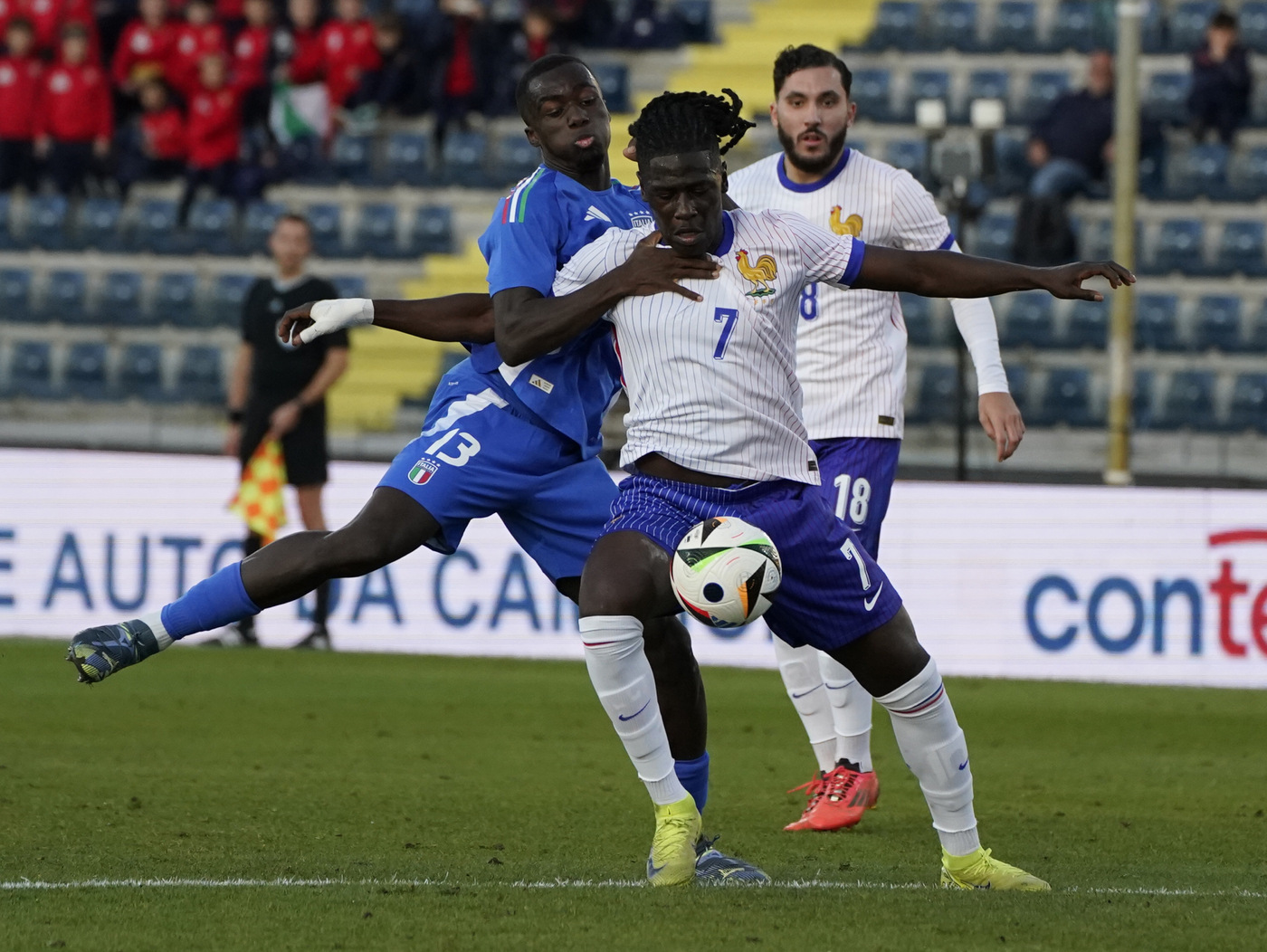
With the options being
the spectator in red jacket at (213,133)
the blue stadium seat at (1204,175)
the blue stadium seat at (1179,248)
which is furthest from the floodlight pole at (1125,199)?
the spectator in red jacket at (213,133)

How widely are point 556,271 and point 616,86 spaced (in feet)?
48.0

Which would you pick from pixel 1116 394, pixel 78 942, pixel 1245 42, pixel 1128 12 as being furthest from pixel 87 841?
pixel 1245 42

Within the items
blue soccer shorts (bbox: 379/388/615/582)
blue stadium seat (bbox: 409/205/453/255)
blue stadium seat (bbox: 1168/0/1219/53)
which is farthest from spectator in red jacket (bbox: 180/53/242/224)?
→ blue soccer shorts (bbox: 379/388/615/582)

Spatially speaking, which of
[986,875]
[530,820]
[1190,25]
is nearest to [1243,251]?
[1190,25]

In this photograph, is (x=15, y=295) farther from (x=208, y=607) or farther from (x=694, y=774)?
(x=694, y=774)

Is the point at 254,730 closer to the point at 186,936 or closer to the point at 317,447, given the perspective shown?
the point at 317,447

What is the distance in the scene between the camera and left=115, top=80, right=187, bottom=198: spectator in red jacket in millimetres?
20062

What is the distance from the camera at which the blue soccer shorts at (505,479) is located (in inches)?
225

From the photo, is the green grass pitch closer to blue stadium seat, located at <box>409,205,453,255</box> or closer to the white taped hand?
the white taped hand

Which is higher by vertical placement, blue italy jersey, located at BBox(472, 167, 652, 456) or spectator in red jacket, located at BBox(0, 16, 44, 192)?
spectator in red jacket, located at BBox(0, 16, 44, 192)

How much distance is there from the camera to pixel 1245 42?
1817cm

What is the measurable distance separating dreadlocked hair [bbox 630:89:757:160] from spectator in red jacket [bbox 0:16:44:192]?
16413 mm

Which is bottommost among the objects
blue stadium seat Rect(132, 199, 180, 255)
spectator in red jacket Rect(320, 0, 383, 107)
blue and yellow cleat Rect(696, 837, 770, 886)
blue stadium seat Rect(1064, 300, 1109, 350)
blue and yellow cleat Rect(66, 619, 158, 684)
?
blue and yellow cleat Rect(696, 837, 770, 886)

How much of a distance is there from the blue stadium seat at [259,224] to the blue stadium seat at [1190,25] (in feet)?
27.8
